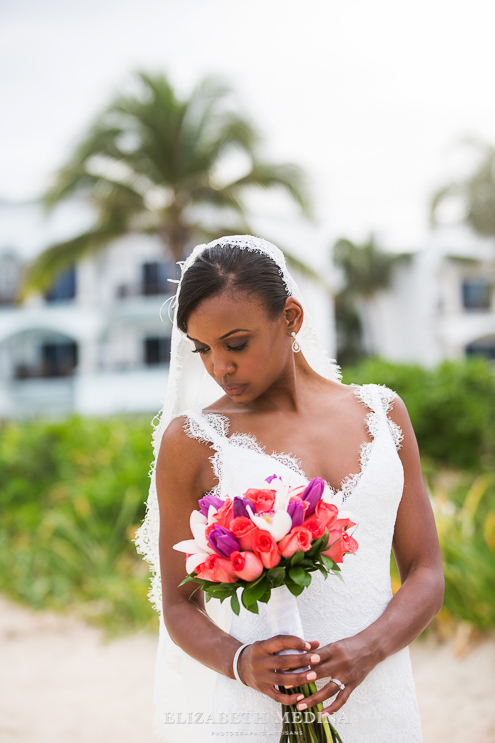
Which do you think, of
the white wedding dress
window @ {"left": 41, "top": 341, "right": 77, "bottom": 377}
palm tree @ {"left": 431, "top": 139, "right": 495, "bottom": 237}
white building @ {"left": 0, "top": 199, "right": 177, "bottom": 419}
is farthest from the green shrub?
window @ {"left": 41, "top": 341, "right": 77, "bottom": 377}

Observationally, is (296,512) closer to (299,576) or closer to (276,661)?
(299,576)

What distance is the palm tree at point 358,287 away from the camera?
4016cm

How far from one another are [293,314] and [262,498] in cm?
63

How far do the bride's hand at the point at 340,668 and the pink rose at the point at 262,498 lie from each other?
384 mm

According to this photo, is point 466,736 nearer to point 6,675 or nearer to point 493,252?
point 6,675

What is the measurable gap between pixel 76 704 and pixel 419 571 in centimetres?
417

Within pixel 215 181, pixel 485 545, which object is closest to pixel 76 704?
pixel 485 545

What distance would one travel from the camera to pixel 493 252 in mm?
30000

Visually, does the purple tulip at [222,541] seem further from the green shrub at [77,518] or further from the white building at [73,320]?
the white building at [73,320]

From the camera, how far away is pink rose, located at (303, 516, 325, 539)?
1.51 meters

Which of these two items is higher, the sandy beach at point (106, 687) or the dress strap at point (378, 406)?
the dress strap at point (378, 406)

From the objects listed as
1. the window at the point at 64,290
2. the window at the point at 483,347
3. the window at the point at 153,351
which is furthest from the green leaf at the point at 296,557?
the window at the point at 483,347

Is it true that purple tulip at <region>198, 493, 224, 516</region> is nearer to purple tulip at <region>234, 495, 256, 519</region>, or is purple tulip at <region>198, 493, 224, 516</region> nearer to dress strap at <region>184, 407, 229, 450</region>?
purple tulip at <region>234, 495, 256, 519</region>

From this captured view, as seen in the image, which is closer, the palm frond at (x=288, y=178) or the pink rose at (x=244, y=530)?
the pink rose at (x=244, y=530)
